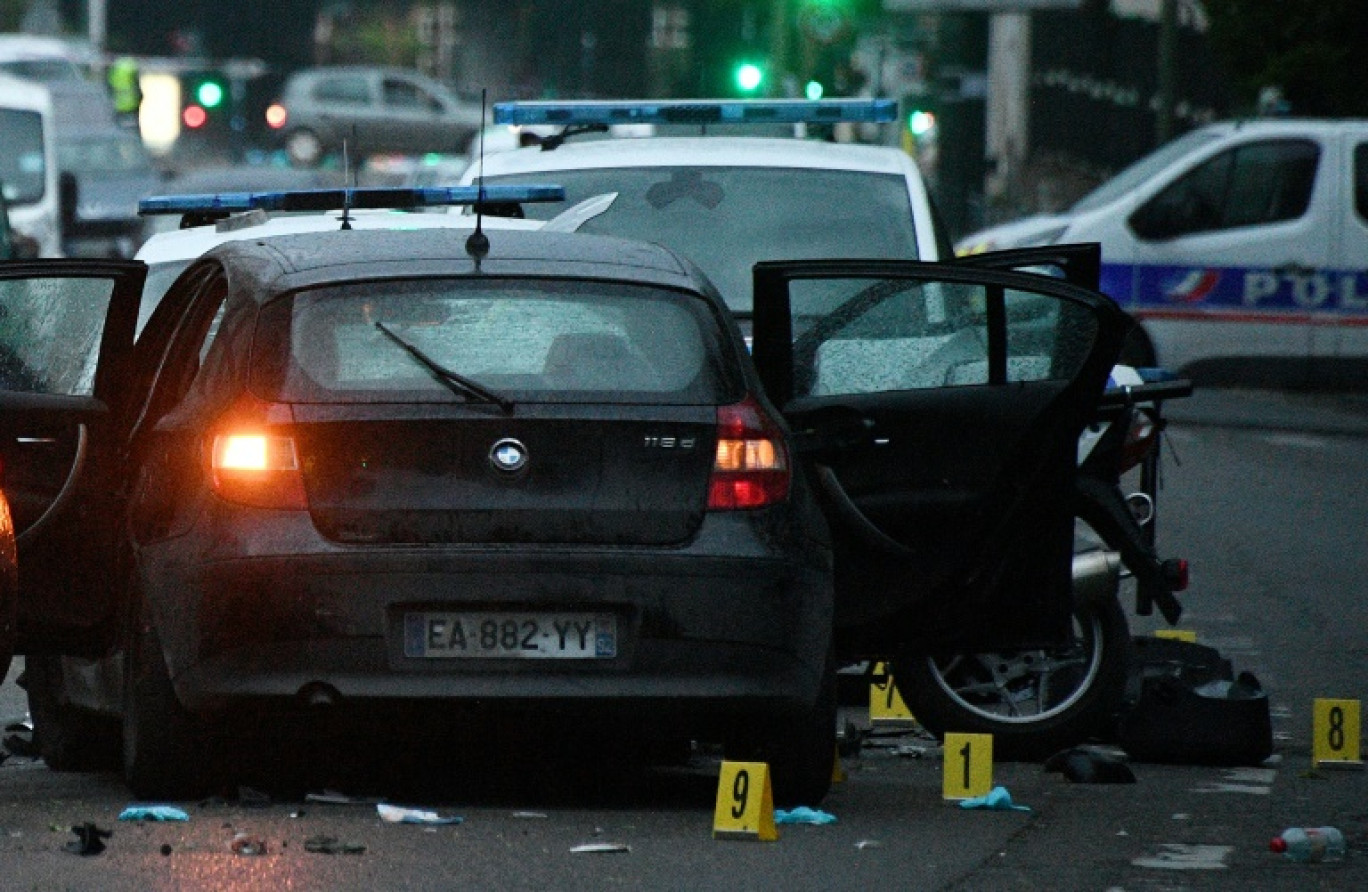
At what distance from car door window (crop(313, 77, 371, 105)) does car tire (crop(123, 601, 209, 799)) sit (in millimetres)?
60122

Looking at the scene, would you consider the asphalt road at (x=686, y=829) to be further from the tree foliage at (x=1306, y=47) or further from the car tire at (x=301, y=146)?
the car tire at (x=301, y=146)

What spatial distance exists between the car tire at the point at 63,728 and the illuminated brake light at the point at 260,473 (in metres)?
1.56

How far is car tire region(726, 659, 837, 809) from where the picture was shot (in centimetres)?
771

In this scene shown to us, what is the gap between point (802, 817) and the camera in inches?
302

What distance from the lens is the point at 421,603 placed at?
7.36 metres

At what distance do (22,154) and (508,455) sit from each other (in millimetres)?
26890

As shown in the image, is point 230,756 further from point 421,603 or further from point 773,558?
point 773,558

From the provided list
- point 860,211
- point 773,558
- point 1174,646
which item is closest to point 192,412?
point 773,558

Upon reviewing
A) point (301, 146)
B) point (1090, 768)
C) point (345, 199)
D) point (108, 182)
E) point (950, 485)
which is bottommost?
point (301, 146)

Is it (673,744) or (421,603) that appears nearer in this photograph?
(421,603)

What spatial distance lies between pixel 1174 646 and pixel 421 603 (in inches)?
117

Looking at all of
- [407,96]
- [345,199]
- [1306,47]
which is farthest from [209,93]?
[345,199]

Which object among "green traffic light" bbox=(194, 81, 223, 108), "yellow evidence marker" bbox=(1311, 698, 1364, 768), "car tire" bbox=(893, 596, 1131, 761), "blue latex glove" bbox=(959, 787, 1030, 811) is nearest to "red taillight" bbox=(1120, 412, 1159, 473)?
"car tire" bbox=(893, 596, 1131, 761)

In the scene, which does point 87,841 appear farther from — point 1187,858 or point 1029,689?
point 1029,689
